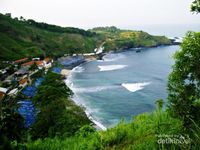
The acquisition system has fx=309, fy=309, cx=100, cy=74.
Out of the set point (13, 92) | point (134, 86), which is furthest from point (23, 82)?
point (134, 86)

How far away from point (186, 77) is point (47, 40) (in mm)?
108595

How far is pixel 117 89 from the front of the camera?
187 ft

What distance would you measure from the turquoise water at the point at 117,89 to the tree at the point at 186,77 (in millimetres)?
26984

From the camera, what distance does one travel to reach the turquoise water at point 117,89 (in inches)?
1675

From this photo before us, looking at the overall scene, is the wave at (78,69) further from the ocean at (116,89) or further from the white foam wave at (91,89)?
the white foam wave at (91,89)

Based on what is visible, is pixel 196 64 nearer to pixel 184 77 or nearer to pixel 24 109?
pixel 184 77

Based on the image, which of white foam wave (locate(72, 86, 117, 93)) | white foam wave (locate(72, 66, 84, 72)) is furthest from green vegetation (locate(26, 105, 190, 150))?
white foam wave (locate(72, 66, 84, 72))

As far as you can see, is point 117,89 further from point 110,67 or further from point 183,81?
point 183,81

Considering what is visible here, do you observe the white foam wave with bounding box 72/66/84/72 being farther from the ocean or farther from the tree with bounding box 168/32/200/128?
the tree with bounding box 168/32/200/128

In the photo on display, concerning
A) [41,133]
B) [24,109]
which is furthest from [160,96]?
[41,133]

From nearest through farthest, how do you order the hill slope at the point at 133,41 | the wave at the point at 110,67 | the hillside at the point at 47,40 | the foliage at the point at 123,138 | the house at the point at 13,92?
1. the foliage at the point at 123,138
2. the house at the point at 13,92
3. the wave at the point at 110,67
4. the hillside at the point at 47,40
5. the hill slope at the point at 133,41

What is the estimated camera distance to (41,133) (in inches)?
854

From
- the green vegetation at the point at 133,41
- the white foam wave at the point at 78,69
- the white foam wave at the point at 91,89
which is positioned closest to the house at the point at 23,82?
the white foam wave at the point at 91,89

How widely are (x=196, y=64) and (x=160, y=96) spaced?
4310 cm
